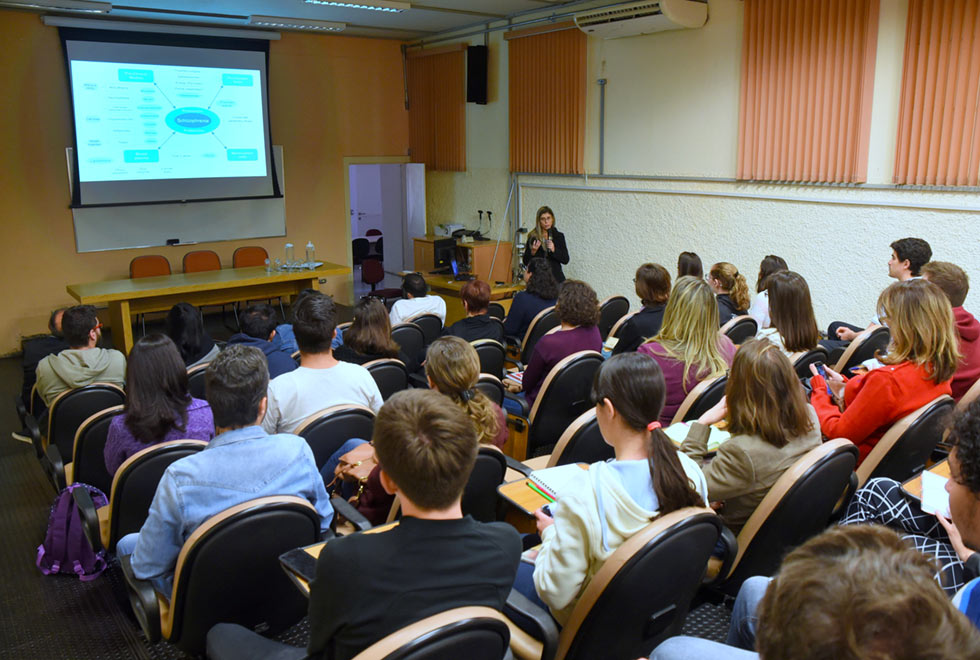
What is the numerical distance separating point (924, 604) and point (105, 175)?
8546 mm

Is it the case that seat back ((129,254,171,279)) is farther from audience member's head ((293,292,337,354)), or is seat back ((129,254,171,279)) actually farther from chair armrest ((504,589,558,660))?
chair armrest ((504,589,558,660))

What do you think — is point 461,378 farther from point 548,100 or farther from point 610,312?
point 548,100

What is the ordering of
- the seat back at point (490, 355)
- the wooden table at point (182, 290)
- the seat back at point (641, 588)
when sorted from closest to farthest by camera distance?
the seat back at point (641, 588) → the seat back at point (490, 355) → the wooden table at point (182, 290)

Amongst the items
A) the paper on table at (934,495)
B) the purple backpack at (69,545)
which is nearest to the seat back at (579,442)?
the paper on table at (934,495)

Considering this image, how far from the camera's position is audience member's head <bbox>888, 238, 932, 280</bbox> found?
4363 millimetres

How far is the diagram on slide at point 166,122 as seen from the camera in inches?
297

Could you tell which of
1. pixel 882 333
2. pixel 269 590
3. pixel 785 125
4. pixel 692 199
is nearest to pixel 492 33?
pixel 692 199

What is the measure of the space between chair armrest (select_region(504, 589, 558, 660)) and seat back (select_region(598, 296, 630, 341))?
3957 millimetres

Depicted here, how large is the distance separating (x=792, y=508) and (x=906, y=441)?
628mm

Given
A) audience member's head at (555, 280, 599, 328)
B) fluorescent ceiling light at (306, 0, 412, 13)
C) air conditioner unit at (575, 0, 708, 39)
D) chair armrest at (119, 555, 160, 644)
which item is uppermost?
fluorescent ceiling light at (306, 0, 412, 13)

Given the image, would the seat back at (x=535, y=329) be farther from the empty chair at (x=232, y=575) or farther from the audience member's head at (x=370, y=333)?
the empty chair at (x=232, y=575)

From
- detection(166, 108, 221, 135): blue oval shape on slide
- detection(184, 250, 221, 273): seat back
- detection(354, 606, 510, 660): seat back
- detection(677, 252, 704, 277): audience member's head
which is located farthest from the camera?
detection(184, 250, 221, 273): seat back

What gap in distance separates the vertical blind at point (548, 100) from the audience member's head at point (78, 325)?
523 centimetres

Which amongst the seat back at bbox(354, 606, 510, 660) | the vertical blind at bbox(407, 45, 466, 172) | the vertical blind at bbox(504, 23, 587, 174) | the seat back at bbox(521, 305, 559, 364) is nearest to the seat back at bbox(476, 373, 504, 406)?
the seat back at bbox(521, 305, 559, 364)
